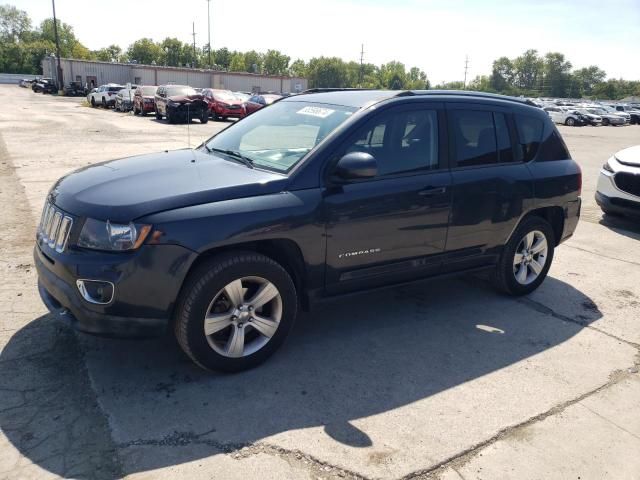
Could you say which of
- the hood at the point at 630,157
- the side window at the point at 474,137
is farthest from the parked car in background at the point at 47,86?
the side window at the point at 474,137

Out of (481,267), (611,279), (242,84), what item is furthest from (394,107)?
(242,84)

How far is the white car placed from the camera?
7816 mm

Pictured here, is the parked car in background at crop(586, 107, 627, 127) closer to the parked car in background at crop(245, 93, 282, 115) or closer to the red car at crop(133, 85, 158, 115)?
the parked car in background at crop(245, 93, 282, 115)

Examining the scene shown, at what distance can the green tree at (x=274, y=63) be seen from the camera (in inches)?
5723

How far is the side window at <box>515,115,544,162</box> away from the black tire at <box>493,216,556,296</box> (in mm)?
607

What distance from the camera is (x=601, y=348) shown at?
13.9ft

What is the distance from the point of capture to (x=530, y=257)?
16.9 feet

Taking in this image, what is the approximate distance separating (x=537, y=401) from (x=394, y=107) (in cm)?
230

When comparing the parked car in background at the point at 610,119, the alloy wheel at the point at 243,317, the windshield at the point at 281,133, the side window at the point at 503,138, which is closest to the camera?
the alloy wheel at the point at 243,317

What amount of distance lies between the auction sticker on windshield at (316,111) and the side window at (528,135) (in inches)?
76.4

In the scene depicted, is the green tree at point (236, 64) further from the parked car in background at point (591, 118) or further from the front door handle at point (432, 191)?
the front door handle at point (432, 191)

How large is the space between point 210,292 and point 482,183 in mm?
2505

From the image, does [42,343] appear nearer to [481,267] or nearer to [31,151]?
[481,267]

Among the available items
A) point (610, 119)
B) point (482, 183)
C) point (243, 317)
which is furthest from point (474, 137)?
point (610, 119)
